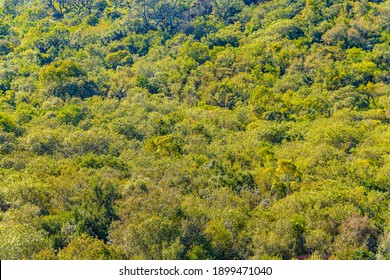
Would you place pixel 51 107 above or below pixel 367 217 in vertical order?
below

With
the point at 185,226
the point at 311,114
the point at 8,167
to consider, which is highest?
the point at 185,226

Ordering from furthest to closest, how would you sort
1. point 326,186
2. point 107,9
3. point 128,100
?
point 107,9 → point 128,100 → point 326,186

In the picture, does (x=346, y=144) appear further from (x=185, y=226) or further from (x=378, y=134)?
(x=185, y=226)

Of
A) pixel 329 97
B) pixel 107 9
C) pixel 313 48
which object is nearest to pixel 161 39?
pixel 107 9

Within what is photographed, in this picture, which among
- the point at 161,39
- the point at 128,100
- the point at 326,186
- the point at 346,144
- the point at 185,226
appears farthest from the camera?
the point at 161,39

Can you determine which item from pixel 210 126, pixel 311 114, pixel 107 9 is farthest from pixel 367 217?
pixel 107 9

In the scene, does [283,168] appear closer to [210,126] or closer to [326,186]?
[326,186]

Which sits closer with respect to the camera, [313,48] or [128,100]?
[128,100]
